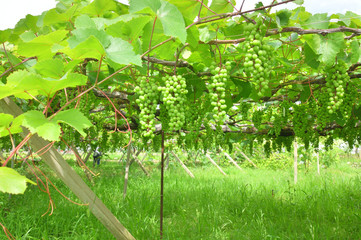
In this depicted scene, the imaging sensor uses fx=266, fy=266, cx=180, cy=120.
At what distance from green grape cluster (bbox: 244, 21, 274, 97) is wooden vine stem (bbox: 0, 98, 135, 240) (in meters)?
1.26

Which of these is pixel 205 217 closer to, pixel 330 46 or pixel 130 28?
pixel 330 46

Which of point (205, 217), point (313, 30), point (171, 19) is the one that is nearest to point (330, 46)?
point (313, 30)

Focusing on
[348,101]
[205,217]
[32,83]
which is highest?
[32,83]

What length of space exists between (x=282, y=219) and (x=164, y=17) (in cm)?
410

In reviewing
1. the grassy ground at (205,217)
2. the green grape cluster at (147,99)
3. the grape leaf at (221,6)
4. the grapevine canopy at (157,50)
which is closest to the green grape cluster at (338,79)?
the grapevine canopy at (157,50)

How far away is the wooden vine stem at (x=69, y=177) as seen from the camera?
59.6 inches

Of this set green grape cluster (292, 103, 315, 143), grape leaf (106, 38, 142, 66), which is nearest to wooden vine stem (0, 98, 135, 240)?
grape leaf (106, 38, 142, 66)

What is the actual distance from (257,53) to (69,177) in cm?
146

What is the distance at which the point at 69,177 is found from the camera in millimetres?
1840

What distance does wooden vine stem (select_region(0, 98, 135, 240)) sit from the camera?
151 centimetres

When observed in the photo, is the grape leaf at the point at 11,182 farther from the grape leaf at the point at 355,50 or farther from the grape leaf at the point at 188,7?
the grape leaf at the point at 355,50

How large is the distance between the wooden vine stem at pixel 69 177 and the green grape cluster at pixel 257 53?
1259mm

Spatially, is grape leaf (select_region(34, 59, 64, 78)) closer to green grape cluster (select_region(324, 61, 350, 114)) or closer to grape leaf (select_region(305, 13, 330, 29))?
grape leaf (select_region(305, 13, 330, 29))

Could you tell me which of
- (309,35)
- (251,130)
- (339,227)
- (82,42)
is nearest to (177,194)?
(251,130)
